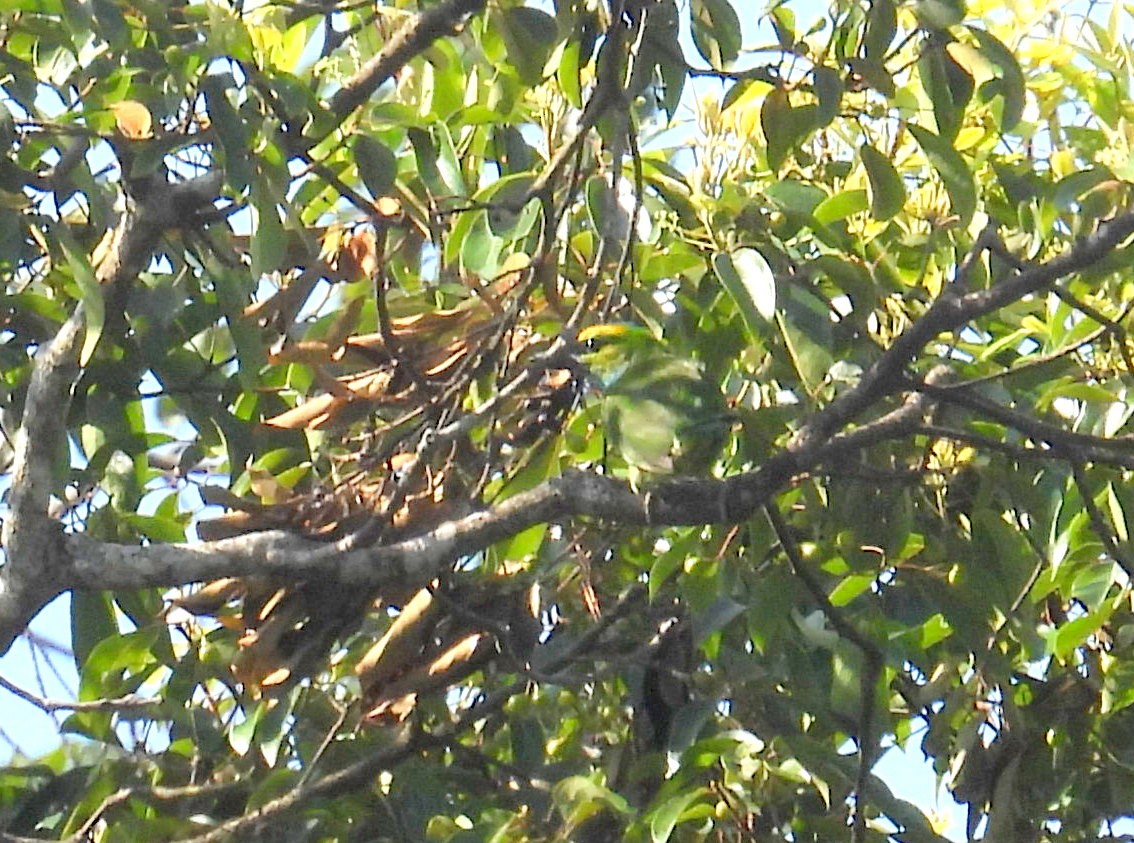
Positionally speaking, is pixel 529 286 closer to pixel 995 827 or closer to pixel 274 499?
pixel 274 499

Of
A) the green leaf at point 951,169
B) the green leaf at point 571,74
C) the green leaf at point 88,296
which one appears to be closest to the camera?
the green leaf at point 88,296

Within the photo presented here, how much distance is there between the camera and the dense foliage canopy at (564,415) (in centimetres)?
114

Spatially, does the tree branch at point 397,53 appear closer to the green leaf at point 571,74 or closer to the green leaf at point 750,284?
the green leaf at point 571,74

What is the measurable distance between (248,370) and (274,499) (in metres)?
0.09

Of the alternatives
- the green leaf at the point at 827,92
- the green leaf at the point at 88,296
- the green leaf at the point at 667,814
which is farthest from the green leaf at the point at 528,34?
the green leaf at the point at 667,814

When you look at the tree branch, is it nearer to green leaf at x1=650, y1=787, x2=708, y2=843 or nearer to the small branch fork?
the small branch fork

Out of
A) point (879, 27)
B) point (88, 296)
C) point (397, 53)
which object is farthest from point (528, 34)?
point (88, 296)

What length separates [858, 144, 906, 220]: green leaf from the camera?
1176 mm

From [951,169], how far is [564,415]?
0.36m

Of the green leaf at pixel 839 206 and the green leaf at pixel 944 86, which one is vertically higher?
the green leaf at pixel 839 206

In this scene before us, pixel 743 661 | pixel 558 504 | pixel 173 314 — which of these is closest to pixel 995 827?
pixel 743 661

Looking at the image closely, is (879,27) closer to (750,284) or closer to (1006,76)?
(1006,76)

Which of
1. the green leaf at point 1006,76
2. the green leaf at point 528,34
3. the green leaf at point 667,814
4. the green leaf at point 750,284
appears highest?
the green leaf at point 528,34

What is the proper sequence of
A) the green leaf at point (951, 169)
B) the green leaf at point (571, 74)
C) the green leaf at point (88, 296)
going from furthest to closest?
1. the green leaf at point (571, 74)
2. the green leaf at point (951, 169)
3. the green leaf at point (88, 296)
